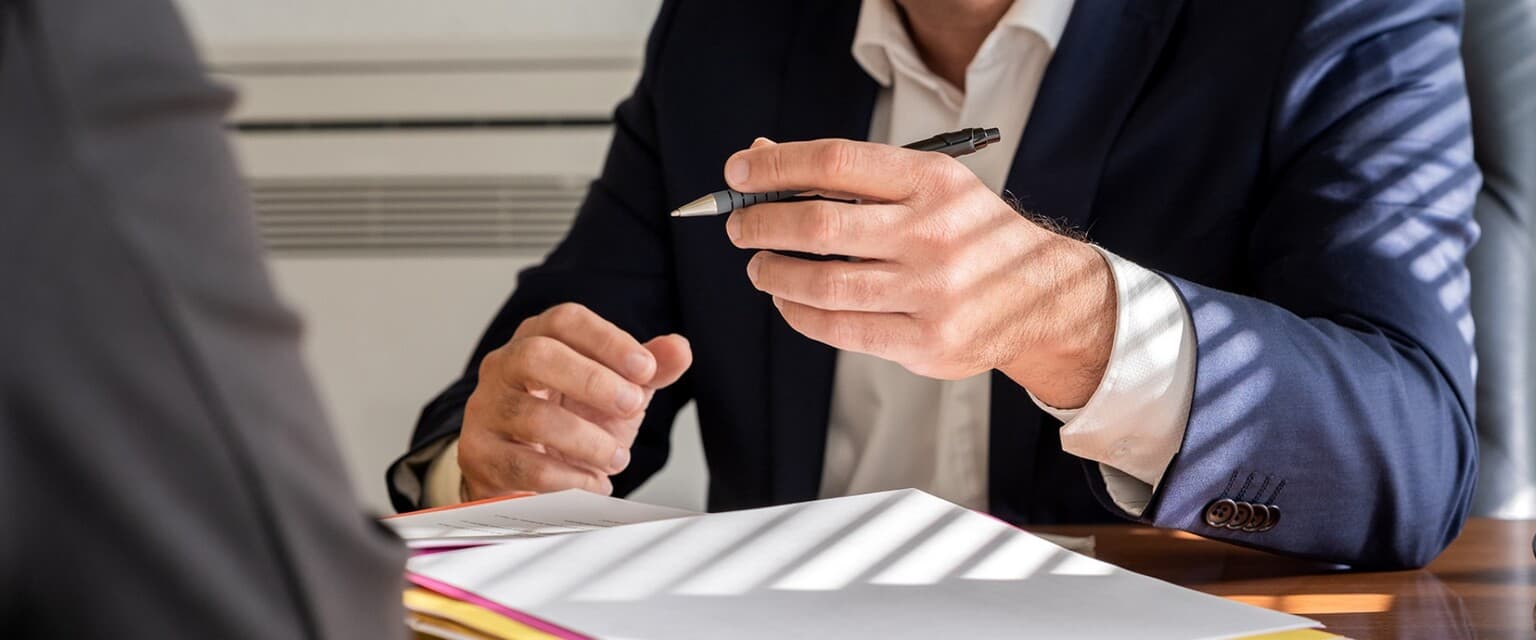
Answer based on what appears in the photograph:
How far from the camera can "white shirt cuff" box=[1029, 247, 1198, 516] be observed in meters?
0.82

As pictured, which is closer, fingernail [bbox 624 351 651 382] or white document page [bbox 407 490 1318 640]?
white document page [bbox 407 490 1318 640]

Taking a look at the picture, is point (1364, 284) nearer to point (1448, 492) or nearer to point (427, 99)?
point (1448, 492)

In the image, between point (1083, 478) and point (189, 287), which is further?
point (1083, 478)

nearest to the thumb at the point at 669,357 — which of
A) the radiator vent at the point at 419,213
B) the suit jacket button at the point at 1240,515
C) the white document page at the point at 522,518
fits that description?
the white document page at the point at 522,518

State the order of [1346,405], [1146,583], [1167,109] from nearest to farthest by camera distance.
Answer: [1146,583] < [1346,405] < [1167,109]

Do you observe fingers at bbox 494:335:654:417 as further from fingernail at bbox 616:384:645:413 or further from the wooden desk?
the wooden desk

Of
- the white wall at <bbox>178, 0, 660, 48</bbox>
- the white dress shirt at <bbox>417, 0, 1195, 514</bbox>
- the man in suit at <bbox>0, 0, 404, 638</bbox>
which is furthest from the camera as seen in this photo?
the white wall at <bbox>178, 0, 660, 48</bbox>

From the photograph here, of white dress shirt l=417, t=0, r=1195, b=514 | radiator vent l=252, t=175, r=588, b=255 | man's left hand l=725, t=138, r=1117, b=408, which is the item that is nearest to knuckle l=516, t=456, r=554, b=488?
white dress shirt l=417, t=0, r=1195, b=514

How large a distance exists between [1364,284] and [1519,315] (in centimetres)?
32

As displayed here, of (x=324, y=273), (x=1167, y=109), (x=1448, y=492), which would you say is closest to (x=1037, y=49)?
(x=1167, y=109)

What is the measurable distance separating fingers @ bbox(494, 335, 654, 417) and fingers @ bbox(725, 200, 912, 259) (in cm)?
21

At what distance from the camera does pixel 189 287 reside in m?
0.27

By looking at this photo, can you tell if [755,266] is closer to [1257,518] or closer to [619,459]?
[619,459]

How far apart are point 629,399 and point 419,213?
138 cm
